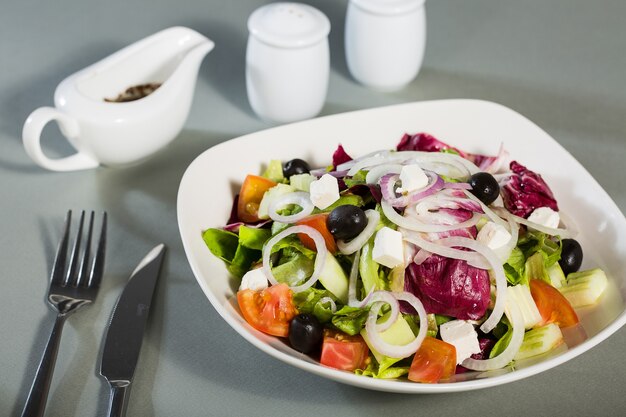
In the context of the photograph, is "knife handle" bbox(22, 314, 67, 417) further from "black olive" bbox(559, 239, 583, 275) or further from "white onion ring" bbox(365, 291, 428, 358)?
"black olive" bbox(559, 239, 583, 275)

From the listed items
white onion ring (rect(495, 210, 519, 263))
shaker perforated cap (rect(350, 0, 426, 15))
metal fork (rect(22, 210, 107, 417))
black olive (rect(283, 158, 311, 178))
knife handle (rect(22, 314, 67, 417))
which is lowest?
metal fork (rect(22, 210, 107, 417))

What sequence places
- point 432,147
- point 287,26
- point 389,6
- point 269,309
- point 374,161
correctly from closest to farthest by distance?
point 269,309 < point 374,161 < point 432,147 < point 287,26 < point 389,6

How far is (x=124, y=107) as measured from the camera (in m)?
2.65

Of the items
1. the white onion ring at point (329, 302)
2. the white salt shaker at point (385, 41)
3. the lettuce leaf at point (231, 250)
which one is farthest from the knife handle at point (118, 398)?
the white salt shaker at point (385, 41)

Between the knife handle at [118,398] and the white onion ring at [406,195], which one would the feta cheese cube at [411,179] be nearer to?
the white onion ring at [406,195]

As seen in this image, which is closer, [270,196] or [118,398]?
[118,398]

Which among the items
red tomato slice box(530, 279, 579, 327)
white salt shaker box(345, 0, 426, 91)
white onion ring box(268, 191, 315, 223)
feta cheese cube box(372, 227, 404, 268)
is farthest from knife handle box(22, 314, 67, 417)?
white salt shaker box(345, 0, 426, 91)

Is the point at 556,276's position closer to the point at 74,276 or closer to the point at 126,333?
the point at 126,333

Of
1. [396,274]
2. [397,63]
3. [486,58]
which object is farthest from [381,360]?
[486,58]

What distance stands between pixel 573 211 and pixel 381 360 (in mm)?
866

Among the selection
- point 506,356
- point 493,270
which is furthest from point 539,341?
point 493,270

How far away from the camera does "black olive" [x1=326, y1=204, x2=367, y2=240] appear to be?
6.76 feet

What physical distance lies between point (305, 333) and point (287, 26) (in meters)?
1.24

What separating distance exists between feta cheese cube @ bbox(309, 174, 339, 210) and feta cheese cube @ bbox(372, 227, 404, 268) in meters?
0.18
